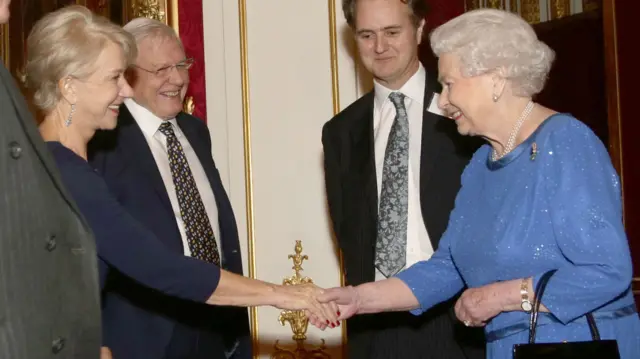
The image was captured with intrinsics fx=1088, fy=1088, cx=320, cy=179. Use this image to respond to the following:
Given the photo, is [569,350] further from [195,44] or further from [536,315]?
[195,44]

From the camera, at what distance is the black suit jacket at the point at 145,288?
3805 millimetres

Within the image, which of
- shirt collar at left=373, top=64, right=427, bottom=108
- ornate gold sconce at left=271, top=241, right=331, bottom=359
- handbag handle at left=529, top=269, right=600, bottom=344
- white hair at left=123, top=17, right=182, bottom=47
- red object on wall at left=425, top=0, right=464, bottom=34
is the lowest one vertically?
ornate gold sconce at left=271, top=241, right=331, bottom=359

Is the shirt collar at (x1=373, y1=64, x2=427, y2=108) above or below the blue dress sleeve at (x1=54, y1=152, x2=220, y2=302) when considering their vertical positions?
above

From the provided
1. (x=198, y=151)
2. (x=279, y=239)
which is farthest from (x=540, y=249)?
(x=279, y=239)

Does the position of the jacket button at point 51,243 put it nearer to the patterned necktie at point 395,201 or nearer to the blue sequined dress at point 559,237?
the blue sequined dress at point 559,237

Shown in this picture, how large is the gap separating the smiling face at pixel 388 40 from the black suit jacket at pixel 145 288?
791 millimetres

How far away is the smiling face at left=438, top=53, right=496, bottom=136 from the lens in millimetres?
3221

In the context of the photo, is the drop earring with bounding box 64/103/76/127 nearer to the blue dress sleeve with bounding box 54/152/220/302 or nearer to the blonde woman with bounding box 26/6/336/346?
the blonde woman with bounding box 26/6/336/346

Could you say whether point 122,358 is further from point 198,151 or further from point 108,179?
point 198,151

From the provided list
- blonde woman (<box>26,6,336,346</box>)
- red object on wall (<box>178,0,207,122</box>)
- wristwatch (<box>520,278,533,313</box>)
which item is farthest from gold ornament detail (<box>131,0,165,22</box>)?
wristwatch (<box>520,278,533,313</box>)

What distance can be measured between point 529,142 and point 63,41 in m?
1.44

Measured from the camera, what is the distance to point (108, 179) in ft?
13.0

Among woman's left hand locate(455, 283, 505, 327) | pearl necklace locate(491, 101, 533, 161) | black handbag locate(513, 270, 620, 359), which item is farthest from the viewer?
pearl necklace locate(491, 101, 533, 161)

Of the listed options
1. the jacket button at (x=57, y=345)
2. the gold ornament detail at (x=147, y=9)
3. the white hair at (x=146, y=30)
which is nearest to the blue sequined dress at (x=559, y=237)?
the jacket button at (x=57, y=345)
